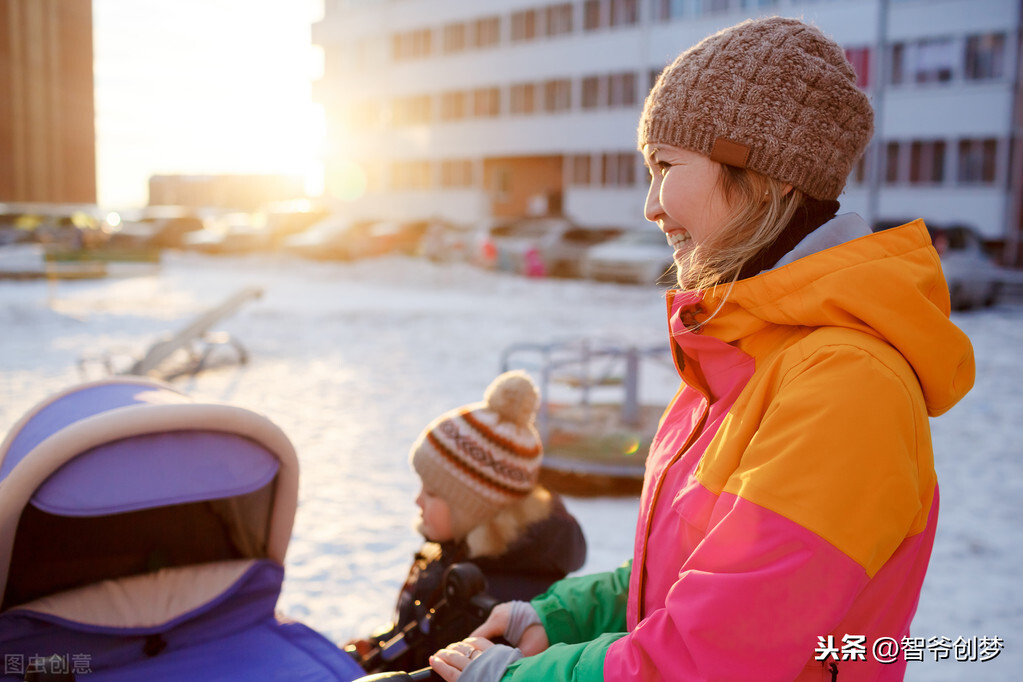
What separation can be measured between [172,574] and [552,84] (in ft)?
121

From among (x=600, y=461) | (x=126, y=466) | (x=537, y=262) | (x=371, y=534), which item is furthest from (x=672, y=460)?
(x=537, y=262)

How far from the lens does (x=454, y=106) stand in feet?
136

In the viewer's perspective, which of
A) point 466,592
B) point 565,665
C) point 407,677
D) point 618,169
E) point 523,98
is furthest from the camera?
point 523,98

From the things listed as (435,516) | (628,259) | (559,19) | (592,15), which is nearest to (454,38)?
(559,19)

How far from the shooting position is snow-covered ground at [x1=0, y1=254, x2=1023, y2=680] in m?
4.29

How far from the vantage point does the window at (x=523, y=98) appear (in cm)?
3803

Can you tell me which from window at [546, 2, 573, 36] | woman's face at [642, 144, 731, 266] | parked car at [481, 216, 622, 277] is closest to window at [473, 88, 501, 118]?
window at [546, 2, 573, 36]

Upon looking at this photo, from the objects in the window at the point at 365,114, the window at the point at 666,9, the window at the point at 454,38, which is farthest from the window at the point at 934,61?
the window at the point at 365,114

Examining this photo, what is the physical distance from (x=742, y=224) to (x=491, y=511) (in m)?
1.49

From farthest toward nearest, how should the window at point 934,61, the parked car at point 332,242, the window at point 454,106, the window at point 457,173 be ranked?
the window at point 454,106, the window at point 457,173, the window at point 934,61, the parked car at point 332,242

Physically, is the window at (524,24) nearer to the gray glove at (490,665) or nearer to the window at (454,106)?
the window at (454,106)

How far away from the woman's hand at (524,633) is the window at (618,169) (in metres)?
33.3

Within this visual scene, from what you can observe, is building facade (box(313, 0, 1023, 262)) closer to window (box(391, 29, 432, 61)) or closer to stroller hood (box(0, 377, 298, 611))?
window (box(391, 29, 432, 61))

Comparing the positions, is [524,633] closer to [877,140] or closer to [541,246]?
[541,246]
